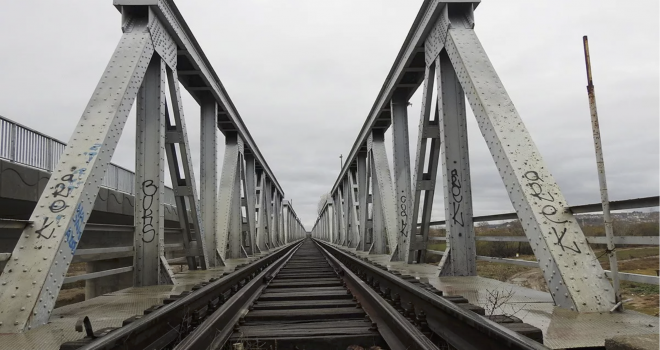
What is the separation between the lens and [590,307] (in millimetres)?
3844

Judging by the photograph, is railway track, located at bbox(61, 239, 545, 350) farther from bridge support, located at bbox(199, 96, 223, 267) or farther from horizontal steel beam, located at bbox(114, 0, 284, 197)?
bridge support, located at bbox(199, 96, 223, 267)

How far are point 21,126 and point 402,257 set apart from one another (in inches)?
356

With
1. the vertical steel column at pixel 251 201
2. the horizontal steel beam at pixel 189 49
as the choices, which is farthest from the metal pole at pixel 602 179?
the vertical steel column at pixel 251 201

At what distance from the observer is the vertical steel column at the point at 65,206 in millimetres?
3789

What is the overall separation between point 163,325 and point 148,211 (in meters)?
3.62

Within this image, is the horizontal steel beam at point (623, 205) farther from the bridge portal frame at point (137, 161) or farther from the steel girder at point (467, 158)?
the bridge portal frame at point (137, 161)

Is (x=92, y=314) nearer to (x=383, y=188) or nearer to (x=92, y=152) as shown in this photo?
(x=92, y=152)

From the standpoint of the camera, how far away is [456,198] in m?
7.02

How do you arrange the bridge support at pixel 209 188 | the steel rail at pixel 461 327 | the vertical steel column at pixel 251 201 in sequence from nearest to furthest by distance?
the steel rail at pixel 461 327, the bridge support at pixel 209 188, the vertical steel column at pixel 251 201

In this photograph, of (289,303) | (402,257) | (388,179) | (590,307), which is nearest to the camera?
(590,307)

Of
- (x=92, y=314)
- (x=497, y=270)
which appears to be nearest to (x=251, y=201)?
(x=497, y=270)

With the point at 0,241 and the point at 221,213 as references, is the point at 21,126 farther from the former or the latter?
the point at 221,213

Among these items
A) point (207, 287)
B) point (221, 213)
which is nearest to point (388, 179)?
point (221, 213)

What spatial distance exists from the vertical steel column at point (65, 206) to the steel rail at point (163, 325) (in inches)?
41.8
